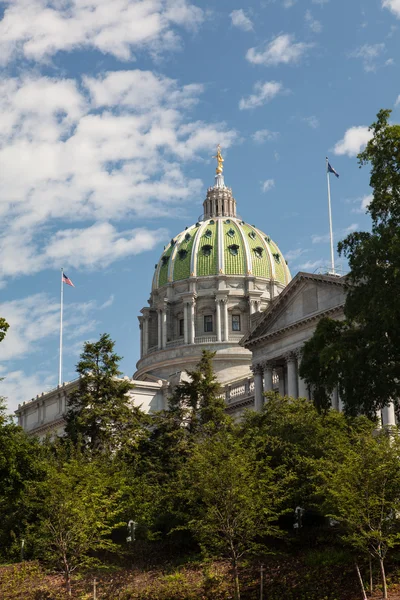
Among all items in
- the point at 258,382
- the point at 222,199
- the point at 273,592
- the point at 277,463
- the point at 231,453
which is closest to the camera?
the point at 273,592

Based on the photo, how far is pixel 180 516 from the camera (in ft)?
149

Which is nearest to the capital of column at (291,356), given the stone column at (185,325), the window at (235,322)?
the stone column at (185,325)

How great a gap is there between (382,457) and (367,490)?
1.66 metres

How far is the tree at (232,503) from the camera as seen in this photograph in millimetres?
40125

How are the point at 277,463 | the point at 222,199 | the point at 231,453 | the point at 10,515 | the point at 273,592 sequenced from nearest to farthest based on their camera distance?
the point at 273,592 → the point at 231,453 → the point at 277,463 → the point at 10,515 → the point at 222,199

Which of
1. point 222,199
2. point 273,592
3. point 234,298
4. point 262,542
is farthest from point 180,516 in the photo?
point 222,199

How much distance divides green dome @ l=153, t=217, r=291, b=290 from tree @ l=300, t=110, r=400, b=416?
316 ft

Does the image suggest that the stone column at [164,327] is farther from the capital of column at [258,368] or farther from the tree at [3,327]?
the tree at [3,327]

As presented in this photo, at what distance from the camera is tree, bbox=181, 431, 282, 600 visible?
40125mm

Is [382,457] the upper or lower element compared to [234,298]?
lower

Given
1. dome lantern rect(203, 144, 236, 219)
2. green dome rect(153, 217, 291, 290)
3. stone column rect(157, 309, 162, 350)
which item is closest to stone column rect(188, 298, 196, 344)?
stone column rect(157, 309, 162, 350)

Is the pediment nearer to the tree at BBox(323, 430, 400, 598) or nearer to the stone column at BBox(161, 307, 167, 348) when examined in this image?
the tree at BBox(323, 430, 400, 598)

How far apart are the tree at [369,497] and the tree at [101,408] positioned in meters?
24.5

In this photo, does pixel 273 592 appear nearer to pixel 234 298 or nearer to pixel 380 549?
pixel 380 549
